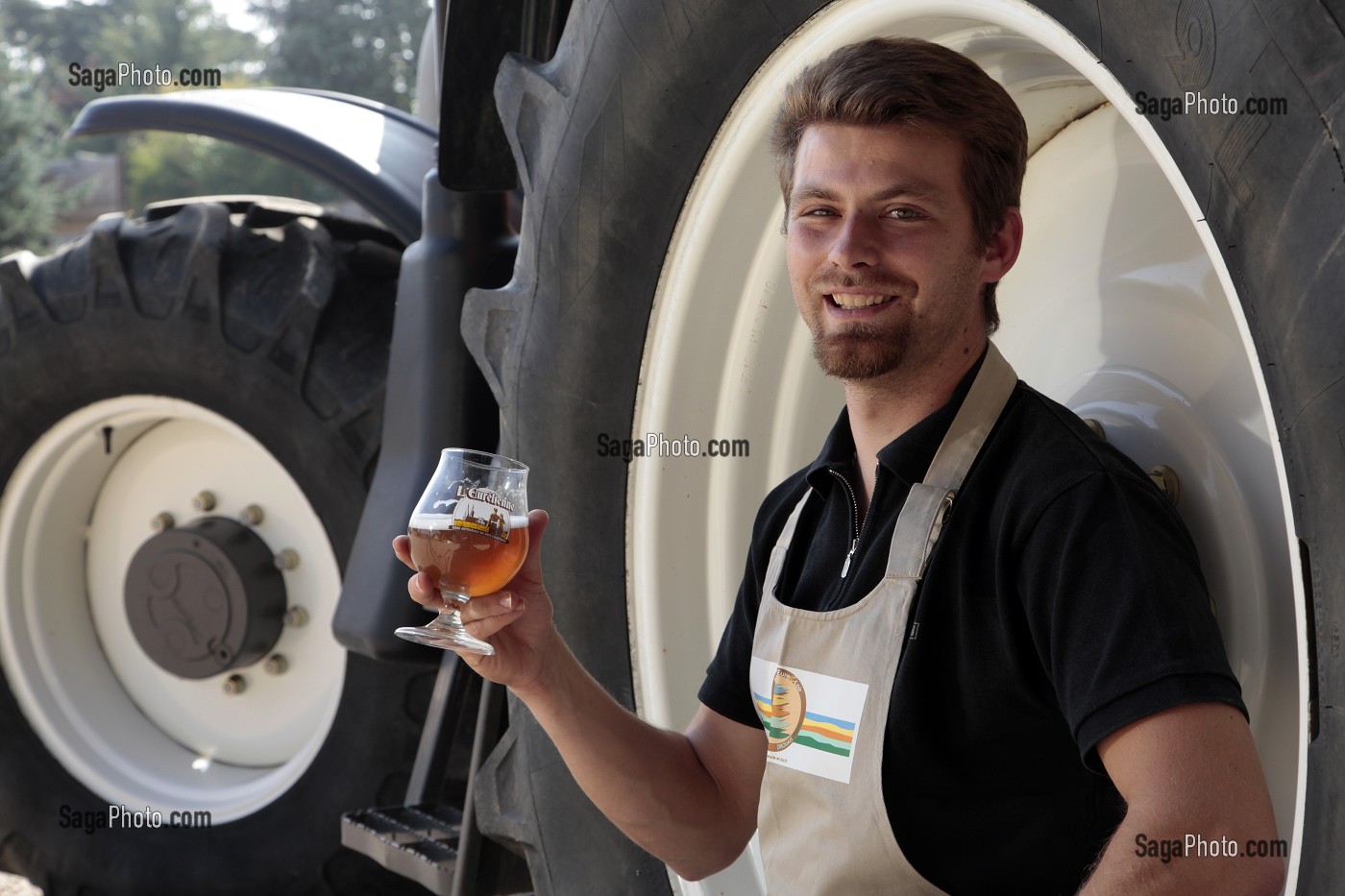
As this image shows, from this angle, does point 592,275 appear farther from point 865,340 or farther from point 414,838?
point 414,838

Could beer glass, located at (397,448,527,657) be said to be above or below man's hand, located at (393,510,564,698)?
above

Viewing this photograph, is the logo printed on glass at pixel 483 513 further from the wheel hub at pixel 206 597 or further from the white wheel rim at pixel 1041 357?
the wheel hub at pixel 206 597

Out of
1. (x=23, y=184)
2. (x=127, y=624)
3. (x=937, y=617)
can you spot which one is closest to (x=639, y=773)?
(x=937, y=617)

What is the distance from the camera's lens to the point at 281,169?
28.9 m

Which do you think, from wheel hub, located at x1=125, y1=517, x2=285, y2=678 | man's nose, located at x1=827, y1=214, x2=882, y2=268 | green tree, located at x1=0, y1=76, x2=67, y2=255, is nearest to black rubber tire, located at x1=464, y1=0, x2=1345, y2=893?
man's nose, located at x1=827, y1=214, x2=882, y2=268

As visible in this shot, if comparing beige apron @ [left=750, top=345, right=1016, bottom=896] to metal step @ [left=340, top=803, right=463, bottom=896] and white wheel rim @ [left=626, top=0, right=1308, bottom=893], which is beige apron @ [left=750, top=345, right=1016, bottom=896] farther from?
metal step @ [left=340, top=803, right=463, bottom=896]

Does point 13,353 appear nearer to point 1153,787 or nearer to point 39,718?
point 39,718

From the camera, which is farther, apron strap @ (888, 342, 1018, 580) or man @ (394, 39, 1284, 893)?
apron strap @ (888, 342, 1018, 580)

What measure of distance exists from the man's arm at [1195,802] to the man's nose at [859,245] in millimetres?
552

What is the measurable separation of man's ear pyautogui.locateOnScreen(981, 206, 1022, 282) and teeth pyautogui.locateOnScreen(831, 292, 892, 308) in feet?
0.40

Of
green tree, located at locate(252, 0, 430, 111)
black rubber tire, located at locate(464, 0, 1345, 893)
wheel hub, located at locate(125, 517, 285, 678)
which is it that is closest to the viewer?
black rubber tire, located at locate(464, 0, 1345, 893)

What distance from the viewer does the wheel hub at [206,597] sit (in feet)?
9.62

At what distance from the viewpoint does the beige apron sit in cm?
136

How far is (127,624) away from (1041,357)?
97.0 inches
